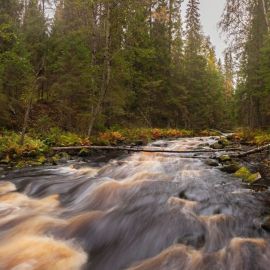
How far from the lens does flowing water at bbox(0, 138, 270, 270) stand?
4.57 m

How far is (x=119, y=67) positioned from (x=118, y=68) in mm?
275

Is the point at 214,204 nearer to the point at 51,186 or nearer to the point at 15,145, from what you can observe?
the point at 51,186

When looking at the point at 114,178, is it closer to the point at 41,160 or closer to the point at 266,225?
the point at 41,160

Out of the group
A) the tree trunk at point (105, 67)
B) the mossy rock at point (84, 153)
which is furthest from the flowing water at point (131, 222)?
the tree trunk at point (105, 67)

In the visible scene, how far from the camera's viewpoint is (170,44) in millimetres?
33062

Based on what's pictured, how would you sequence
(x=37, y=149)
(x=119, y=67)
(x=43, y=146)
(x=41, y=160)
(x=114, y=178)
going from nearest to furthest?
(x=114, y=178)
(x=41, y=160)
(x=37, y=149)
(x=43, y=146)
(x=119, y=67)

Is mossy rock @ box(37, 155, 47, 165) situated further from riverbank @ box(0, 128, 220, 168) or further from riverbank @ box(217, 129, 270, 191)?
riverbank @ box(217, 129, 270, 191)

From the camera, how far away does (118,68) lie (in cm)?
2052

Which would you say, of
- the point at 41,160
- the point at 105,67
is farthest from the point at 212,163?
the point at 105,67

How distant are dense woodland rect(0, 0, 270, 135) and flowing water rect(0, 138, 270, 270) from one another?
5.24 metres

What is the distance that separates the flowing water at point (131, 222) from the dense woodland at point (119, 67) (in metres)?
5.24

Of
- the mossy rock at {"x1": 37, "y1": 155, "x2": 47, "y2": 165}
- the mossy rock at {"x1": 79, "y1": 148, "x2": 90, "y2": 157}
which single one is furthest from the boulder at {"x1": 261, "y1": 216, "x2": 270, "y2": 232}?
the mossy rock at {"x1": 79, "y1": 148, "x2": 90, "y2": 157}

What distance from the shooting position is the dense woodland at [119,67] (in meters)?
18.0

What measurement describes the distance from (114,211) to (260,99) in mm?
21677
